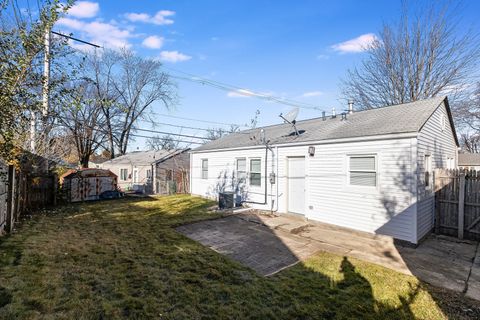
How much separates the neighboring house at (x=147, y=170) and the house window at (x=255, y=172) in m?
10.3

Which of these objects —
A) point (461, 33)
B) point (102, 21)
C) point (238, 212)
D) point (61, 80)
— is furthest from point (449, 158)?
point (102, 21)

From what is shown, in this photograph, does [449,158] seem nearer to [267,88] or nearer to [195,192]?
[267,88]

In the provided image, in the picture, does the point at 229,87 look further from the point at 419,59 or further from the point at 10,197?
the point at 419,59

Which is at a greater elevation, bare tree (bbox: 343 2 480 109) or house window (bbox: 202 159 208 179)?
bare tree (bbox: 343 2 480 109)

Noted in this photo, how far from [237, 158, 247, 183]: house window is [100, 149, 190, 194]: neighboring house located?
9333 mm

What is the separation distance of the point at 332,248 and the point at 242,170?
676 centimetres

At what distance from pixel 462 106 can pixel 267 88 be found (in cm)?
1440

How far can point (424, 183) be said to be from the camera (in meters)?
7.06

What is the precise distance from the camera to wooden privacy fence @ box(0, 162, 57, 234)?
667 cm

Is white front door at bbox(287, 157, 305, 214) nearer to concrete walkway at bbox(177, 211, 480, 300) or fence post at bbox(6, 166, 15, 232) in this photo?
concrete walkway at bbox(177, 211, 480, 300)

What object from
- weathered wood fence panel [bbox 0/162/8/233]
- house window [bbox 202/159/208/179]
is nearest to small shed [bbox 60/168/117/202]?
house window [bbox 202/159/208/179]

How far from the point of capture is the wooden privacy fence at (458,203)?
715cm

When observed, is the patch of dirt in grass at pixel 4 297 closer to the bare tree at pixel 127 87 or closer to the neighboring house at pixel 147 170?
the neighboring house at pixel 147 170

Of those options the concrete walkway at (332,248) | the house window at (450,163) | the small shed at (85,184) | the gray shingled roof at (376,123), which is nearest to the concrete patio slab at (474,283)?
the concrete walkway at (332,248)
